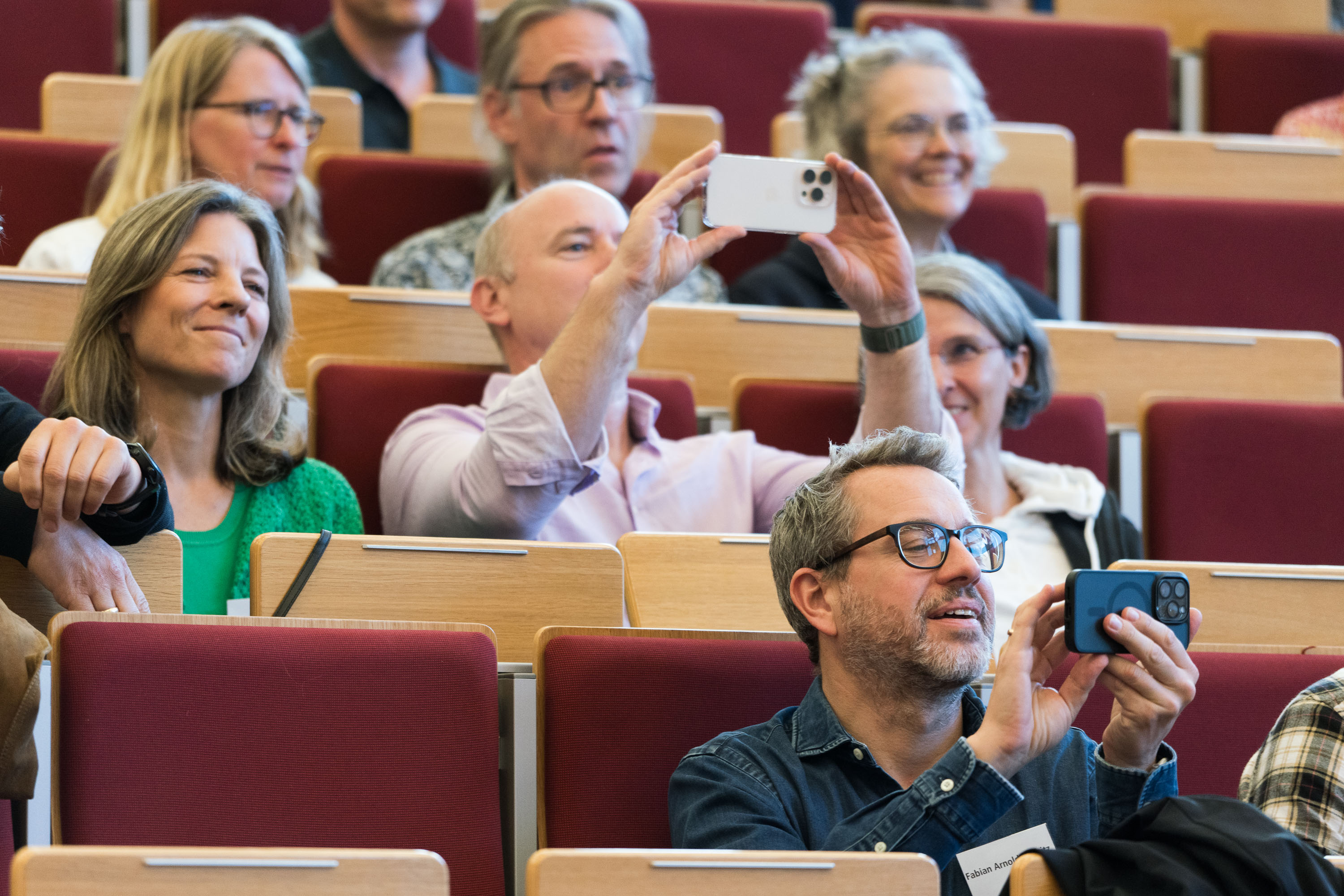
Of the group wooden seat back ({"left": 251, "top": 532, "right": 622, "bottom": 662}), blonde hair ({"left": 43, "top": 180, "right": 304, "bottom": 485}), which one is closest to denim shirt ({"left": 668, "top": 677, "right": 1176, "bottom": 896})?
wooden seat back ({"left": 251, "top": 532, "right": 622, "bottom": 662})

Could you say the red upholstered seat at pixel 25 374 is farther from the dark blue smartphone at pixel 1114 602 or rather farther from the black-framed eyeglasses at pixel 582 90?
the dark blue smartphone at pixel 1114 602

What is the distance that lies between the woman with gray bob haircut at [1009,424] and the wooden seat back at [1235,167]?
822 mm

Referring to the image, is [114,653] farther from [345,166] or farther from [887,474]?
[345,166]

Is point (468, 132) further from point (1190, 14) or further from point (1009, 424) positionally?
point (1190, 14)

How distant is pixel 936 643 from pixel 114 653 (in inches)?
21.1

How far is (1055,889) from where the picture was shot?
93 centimetres

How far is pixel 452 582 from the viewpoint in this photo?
1338 mm

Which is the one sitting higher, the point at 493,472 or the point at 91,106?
the point at 91,106

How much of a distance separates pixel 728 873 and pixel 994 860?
29 cm

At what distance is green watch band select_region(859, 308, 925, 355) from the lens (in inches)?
62.2

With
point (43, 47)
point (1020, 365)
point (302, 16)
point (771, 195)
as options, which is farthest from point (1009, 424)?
point (43, 47)

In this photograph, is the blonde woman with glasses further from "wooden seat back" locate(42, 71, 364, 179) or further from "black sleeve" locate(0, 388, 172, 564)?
"black sleeve" locate(0, 388, 172, 564)

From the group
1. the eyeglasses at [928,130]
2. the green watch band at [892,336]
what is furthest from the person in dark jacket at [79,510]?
the eyeglasses at [928,130]

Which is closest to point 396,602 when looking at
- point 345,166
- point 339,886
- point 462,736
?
point 462,736
